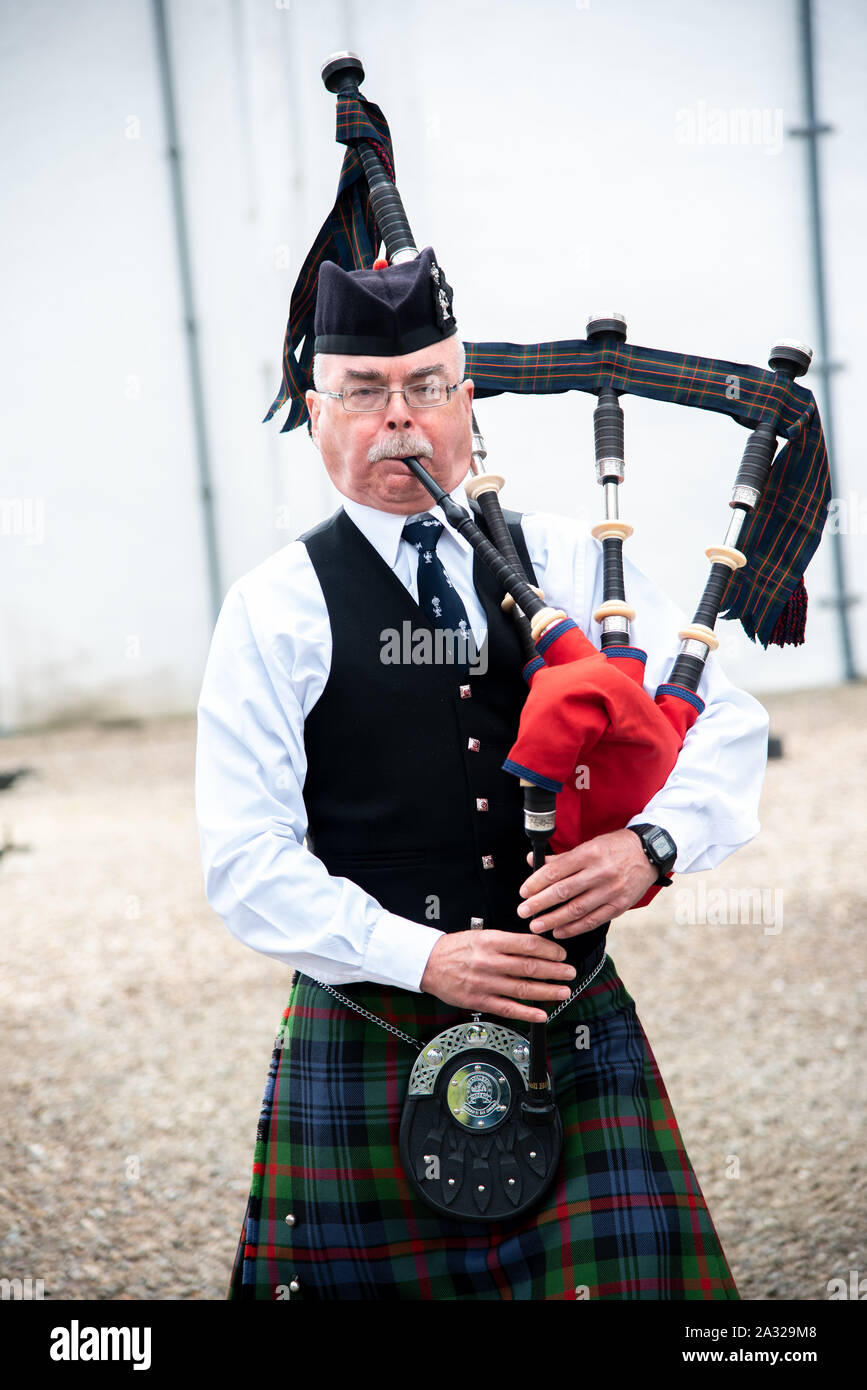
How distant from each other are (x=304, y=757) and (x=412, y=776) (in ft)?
0.48

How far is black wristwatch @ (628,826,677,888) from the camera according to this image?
63.1 inches

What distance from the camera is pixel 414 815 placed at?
1669 millimetres

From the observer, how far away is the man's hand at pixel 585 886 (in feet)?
5.04

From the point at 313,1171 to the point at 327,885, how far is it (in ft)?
1.43

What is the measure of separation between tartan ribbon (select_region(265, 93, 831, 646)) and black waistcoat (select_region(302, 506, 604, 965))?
17.7 inches

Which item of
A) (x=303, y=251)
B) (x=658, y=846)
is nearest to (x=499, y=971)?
(x=658, y=846)

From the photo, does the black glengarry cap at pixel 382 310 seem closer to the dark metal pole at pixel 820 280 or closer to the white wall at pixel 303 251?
the white wall at pixel 303 251

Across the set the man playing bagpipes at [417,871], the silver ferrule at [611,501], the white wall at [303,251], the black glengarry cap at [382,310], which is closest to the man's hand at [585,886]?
the man playing bagpipes at [417,871]

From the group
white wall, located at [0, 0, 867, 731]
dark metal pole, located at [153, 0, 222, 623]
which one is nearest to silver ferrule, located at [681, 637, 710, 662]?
white wall, located at [0, 0, 867, 731]

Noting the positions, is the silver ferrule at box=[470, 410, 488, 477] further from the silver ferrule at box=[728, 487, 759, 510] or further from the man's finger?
the man's finger

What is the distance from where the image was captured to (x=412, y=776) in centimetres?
167

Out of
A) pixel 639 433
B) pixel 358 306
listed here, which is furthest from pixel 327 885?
pixel 639 433

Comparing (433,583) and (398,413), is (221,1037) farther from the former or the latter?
(398,413)

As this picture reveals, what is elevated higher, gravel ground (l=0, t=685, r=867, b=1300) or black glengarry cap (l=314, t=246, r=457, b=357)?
black glengarry cap (l=314, t=246, r=457, b=357)
